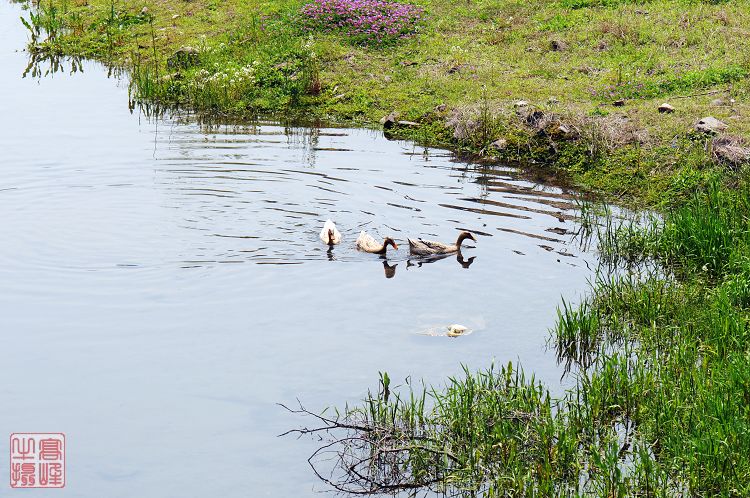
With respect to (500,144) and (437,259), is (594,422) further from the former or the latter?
(500,144)

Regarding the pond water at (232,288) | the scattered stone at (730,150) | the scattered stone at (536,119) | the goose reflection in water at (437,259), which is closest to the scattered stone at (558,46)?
the scattered stone at (536,119)

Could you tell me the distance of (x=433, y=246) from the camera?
14.2 metres

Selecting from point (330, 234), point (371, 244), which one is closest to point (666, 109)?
point (371, 244)

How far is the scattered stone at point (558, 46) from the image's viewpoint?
74.5ft

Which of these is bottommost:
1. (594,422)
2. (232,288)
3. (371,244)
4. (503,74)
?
(594,422)

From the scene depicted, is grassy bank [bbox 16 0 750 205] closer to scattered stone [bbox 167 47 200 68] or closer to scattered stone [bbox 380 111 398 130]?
scattered stone [bbox 167 47 200 68]

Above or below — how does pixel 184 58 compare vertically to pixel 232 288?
above

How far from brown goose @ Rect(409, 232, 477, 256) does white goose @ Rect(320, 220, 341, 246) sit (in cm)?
116

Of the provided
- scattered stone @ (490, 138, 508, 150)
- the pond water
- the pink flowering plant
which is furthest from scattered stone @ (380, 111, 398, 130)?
the pink flowering plant

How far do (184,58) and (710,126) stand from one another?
1414 centimetres

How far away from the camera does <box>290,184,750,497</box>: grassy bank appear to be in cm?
798

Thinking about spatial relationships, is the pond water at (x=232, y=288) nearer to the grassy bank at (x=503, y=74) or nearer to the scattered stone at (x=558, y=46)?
the grassy bank at (x=503, y=74)

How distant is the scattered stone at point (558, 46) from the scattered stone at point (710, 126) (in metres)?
6.10

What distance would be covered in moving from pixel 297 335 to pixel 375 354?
1.14m
